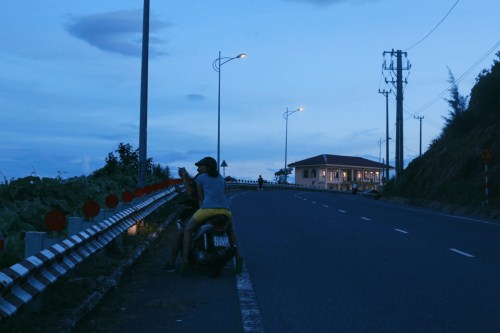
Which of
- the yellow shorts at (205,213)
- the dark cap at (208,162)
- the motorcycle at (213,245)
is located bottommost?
the motorcycle at (213,245)

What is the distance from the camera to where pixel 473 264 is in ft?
37.5

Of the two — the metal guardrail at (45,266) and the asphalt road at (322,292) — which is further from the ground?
the metal guardrail at (45,266)

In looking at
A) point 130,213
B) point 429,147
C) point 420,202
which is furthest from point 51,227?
point 429,147

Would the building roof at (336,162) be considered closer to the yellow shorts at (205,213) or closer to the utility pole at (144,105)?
the utility pole at (144,105)

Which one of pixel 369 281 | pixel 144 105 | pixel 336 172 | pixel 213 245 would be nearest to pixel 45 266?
pixel 213 245

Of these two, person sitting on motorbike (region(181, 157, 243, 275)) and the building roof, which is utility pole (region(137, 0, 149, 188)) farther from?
the building roof

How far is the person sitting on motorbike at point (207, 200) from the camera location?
9.90 m

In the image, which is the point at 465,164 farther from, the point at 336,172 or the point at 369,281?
the point at 336,172

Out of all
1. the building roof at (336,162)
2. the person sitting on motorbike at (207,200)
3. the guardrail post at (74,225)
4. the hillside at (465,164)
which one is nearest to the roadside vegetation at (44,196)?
the guardrail post at (74,225)

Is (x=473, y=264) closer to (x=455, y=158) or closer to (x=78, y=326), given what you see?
(x=78, y=326)

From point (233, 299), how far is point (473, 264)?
504 cm

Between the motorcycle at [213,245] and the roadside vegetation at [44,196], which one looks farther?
the roadside vegetation at [44,196]

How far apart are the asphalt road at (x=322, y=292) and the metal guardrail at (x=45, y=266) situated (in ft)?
2.05

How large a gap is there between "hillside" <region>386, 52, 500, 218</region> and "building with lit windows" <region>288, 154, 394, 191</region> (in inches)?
2801
